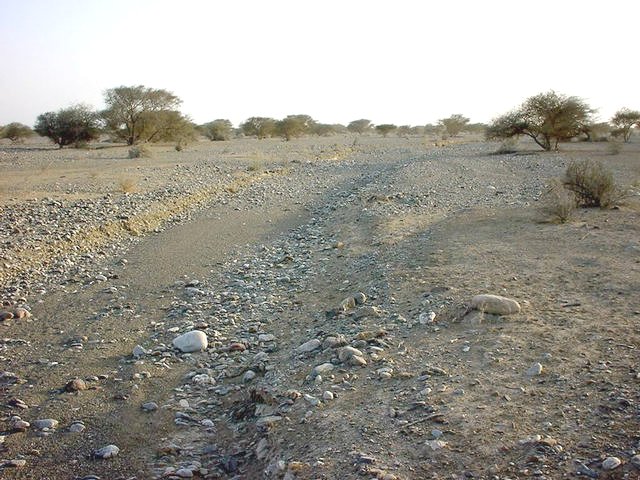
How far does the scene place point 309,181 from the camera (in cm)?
2025

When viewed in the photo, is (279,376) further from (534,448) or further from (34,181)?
(34,181)

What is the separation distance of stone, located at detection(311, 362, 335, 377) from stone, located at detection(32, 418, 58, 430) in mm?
2052

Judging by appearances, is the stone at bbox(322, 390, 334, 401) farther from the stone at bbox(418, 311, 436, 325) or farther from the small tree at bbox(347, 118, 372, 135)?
the small tree at bbox(347, 118, 372, 135)

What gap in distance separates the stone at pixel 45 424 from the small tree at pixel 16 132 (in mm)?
55211

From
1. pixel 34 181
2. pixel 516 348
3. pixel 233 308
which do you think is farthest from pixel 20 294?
pixel 34 181

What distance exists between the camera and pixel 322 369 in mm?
4895

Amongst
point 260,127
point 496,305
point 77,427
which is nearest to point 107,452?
point 77,427

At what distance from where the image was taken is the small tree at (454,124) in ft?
220

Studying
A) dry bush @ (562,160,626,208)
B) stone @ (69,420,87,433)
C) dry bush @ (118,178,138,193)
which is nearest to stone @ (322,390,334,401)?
stone @ (69,420,87,433)

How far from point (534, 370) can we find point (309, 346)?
2.08 metres

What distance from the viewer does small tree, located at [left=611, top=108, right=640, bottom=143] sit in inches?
1638

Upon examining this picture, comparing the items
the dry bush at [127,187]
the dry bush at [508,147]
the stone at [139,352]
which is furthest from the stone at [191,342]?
the dry bush at [508,147]

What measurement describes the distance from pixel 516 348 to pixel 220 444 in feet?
8.22

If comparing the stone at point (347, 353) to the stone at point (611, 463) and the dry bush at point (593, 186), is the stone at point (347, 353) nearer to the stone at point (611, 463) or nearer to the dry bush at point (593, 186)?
the stone at point (611, 463)
